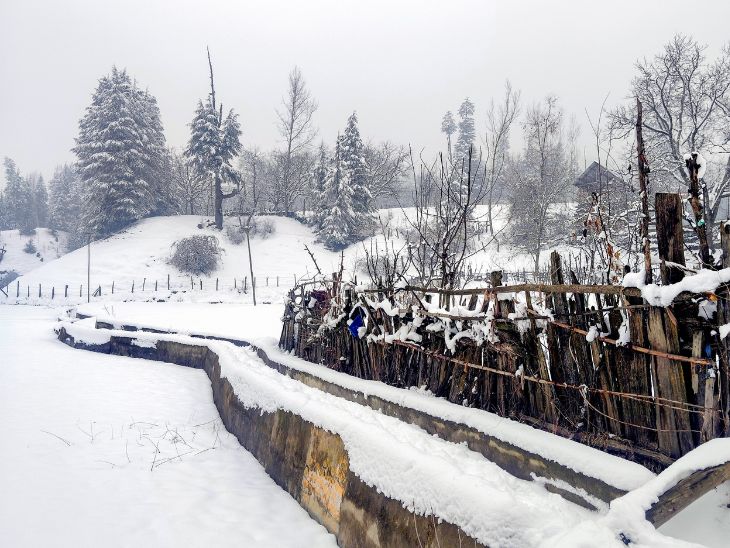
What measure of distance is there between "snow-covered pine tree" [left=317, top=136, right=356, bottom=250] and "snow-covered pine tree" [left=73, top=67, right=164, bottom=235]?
17057mm

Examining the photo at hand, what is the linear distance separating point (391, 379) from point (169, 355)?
782 centimetres

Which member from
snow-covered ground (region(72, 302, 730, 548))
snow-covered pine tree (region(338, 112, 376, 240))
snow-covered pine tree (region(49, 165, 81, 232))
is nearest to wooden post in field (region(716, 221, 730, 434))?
snow-covered ground (region(72, 302, 730, 548))

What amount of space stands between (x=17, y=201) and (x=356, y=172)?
7840 cm

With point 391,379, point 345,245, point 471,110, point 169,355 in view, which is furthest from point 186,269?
point 471,110

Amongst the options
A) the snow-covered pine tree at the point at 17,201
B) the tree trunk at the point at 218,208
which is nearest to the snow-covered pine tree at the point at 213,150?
the tree trunk at the point at 218,208

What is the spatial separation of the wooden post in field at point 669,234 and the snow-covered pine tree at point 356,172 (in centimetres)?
3778

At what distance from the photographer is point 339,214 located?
133ft

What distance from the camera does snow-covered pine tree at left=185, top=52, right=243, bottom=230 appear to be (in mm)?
43094

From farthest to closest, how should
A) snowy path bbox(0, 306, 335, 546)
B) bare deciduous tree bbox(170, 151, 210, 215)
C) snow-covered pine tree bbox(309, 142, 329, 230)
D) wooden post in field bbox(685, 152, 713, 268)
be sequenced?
bare deciduous tree bbox(170, 151, 210, 215), snow-covered pine tree bbox(309, 142, 329, 230), snowy path bbox(0, 306, 335, 546), wooden post in field bbox(685, 152, 713, 268)

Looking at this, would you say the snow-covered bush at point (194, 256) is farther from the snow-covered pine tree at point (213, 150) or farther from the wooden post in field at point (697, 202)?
the wooden post in field at point (697, 202)

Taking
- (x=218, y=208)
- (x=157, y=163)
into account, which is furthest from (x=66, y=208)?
(x=218, y=208)

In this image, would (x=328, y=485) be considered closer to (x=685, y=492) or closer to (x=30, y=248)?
(x=685, y=492)

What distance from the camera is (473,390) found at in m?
4.30

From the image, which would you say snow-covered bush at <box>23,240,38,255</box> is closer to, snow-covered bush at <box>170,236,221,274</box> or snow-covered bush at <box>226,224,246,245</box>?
snow-covered bush at <box>226,224,246,245</box>
